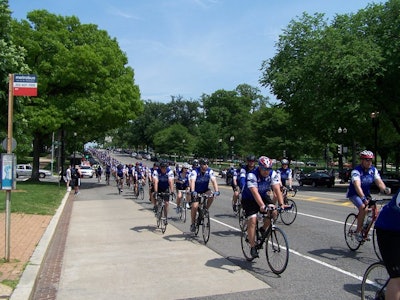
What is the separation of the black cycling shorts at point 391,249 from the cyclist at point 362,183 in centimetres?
426

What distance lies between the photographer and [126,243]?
34.2ft

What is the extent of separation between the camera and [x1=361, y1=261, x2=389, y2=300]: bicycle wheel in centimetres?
487

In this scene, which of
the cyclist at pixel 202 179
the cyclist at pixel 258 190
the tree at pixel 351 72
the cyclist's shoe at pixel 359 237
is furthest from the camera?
the tree at pixel 351 72

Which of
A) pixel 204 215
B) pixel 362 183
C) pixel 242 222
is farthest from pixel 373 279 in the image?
pixel 242 222

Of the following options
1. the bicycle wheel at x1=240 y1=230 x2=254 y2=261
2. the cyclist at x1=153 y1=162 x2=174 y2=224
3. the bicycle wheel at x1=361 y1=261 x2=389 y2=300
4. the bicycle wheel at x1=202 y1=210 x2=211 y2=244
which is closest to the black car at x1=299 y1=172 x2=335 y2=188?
the cyclist at x1=153 y1=162 x2=174 y2=224

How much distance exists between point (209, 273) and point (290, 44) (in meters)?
35.7

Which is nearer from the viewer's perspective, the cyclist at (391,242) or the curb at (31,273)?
the cyclist at (391,242)

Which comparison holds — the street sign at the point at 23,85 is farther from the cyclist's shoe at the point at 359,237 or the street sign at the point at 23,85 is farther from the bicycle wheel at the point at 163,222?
the cyclist's shoe at the point at 359,237

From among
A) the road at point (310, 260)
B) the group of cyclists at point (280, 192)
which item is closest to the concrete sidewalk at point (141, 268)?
the road at point (310, 260)

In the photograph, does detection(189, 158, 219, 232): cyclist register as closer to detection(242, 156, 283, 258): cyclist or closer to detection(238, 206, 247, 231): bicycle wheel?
detection(238, 206, 247, 231): bicycle wheel

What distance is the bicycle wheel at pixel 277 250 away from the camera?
700 centimetres

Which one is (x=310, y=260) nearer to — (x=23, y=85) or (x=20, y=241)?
(x=23, y=85)

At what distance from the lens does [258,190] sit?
7.72m

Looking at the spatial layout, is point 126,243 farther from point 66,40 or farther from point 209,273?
point 66,40
